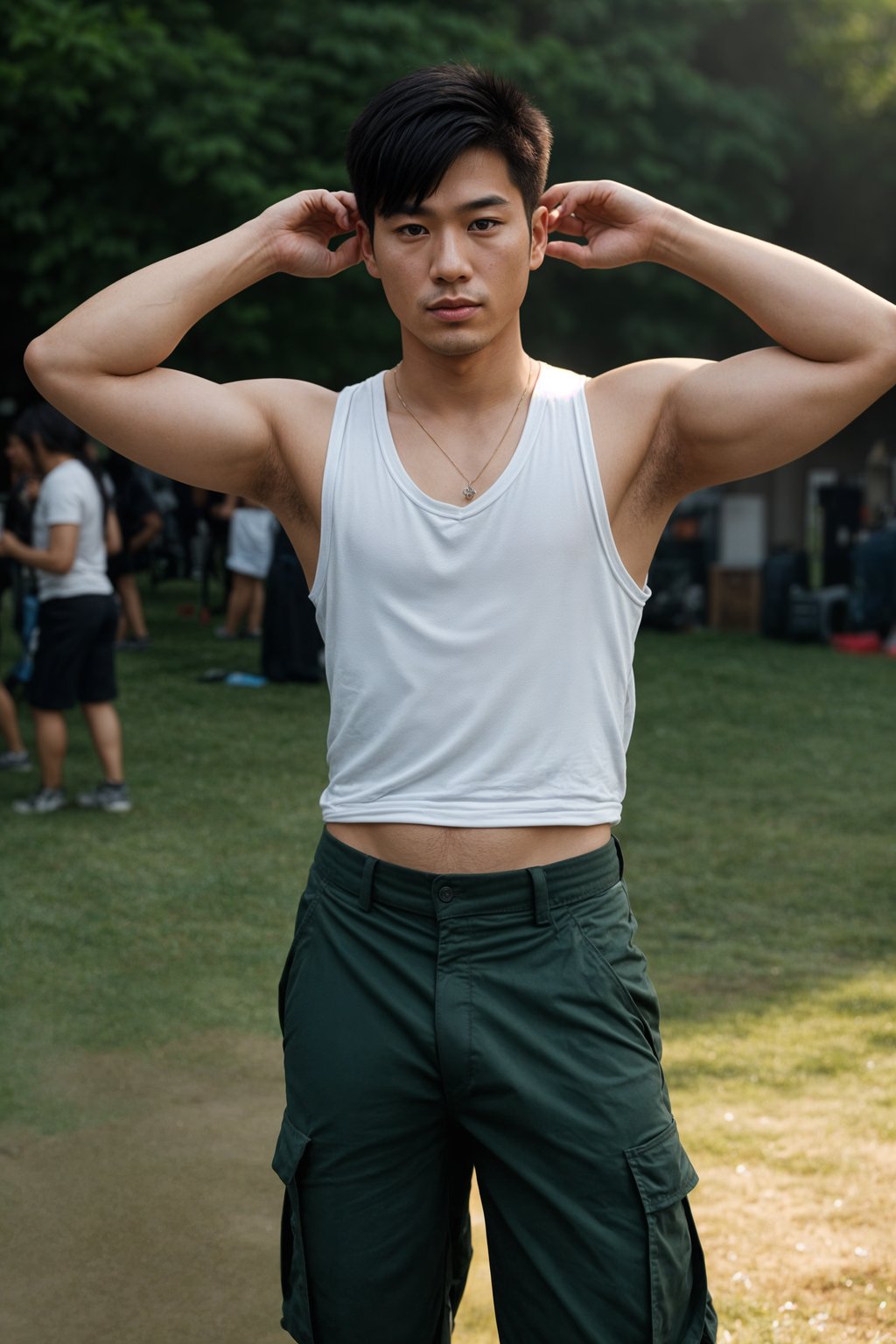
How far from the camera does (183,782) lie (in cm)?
882

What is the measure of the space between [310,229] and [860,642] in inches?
489

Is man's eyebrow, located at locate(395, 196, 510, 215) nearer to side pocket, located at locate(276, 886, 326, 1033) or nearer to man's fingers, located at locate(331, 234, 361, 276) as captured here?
man's fingers, located at locate(331, 234, 361, 276)

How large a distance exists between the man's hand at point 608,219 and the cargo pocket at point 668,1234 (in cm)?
132

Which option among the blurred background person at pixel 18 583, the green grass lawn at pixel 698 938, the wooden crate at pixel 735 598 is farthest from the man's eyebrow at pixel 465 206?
the wooden crate at pixel 735 598

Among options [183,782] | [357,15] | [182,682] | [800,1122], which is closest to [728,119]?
[357,15]

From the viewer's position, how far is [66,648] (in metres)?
7.50

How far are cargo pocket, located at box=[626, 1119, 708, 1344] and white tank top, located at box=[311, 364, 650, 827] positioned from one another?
1.60ft

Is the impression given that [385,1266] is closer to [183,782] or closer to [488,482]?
[488,482]

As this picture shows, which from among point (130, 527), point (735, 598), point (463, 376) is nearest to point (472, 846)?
point (463, 376)

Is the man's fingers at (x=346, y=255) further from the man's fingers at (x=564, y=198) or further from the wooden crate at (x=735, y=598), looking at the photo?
the wooden crate at (x=735, y=598)

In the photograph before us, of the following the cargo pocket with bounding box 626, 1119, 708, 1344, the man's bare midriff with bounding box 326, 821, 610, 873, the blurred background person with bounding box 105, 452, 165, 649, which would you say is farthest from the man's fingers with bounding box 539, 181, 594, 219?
the blurred background person with bounding box 105, 452, 165, 649

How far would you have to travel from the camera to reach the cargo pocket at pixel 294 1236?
227cm

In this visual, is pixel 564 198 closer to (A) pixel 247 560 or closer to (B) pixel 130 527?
(B) pixel 130 527

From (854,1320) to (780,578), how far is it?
12.0 meters
